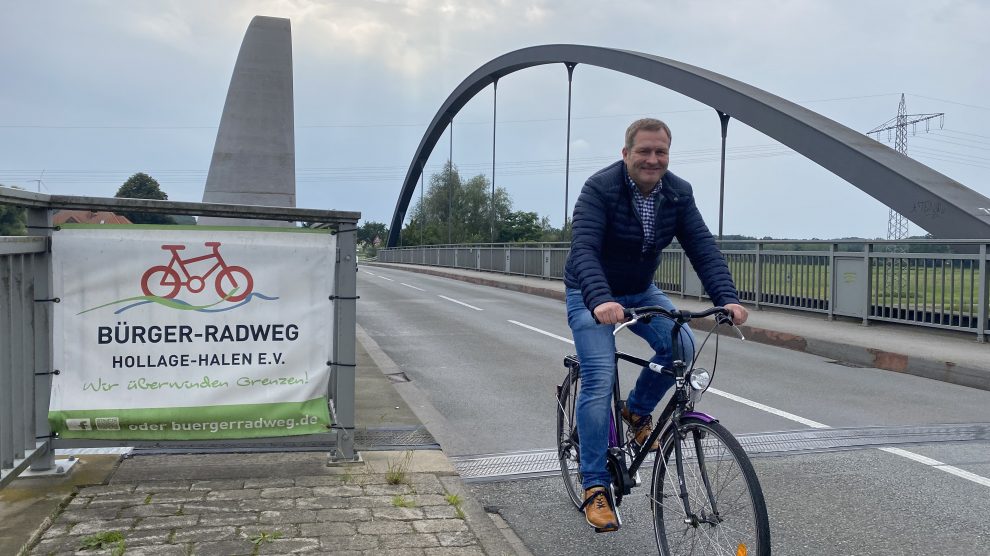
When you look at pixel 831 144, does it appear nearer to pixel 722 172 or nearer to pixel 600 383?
pixel 722 172

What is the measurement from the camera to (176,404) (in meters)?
4.27

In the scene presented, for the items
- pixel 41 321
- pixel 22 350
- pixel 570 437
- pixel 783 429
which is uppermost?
pixel 41 321

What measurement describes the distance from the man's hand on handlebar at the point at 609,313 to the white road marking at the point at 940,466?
278 cm

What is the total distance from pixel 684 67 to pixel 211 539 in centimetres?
2753

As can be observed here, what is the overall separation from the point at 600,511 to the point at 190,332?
222 cm

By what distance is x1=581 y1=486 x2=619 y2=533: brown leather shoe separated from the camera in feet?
11.5

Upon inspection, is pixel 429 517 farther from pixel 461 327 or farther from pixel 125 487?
pixel 461 327

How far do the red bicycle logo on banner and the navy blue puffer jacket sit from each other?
A: 1719 mm

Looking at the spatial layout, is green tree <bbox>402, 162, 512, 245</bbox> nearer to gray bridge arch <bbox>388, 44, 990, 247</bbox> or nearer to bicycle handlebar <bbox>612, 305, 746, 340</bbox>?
gray bridge arch <bbox>388, 44, 990, 247</bbox>

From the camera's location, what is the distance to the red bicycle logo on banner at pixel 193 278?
13.9 feet

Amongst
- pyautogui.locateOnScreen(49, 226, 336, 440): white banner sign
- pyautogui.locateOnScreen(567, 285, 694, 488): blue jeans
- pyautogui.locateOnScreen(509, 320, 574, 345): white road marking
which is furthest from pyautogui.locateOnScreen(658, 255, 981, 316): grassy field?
pyautogui.locateOnScreen(49, 226, 336, 440): white banner sign

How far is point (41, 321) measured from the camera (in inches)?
161

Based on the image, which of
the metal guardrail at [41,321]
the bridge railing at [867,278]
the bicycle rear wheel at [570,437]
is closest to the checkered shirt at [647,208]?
the bicycle rear wheel at [570,437]

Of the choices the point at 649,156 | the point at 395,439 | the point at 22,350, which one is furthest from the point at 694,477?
the point at 22,350
